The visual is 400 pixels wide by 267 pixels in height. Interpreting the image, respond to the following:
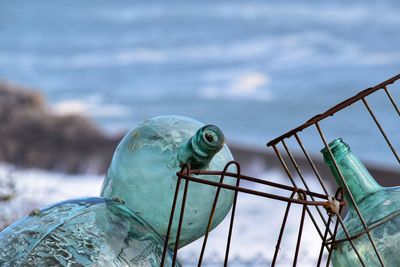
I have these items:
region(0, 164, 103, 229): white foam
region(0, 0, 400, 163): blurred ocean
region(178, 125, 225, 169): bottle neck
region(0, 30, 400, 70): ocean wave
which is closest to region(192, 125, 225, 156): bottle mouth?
region(178, 125, 225, 169): bottle neck

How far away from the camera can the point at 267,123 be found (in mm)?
3037

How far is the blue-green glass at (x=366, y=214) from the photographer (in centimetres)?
45

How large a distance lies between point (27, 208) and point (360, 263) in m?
1.23

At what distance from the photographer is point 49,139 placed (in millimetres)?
2793

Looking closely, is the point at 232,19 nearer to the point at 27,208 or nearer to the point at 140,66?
the point at 140,66

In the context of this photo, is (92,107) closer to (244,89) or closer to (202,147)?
(244,89)

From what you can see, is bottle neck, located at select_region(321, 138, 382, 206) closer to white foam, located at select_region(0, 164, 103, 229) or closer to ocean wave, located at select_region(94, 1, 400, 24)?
white foam, located at select_region(0, 164, 103, 229)

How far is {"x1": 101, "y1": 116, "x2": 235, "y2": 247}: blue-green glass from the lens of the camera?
0.47 meters

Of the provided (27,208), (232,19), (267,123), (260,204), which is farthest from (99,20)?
(27,208)

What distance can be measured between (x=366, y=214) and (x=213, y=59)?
3754 mm

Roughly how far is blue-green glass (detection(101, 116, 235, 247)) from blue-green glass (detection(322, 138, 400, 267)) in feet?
0.22

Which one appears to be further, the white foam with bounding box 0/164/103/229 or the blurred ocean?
the blurred ocean

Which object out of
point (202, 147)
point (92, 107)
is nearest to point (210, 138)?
point (202, 147)

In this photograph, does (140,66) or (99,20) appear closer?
(140,66)
